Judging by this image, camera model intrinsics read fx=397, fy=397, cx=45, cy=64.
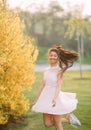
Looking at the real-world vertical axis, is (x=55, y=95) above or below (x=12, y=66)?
below

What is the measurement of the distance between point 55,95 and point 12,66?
3.48 ft

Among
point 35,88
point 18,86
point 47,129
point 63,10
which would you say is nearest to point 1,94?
point 18,86

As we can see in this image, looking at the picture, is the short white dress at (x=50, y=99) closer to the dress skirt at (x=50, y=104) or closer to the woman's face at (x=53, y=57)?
the dress skirt at (x=50, y=104)

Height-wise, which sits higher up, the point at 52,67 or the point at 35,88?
the point at 52,67

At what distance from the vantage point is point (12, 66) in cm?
724

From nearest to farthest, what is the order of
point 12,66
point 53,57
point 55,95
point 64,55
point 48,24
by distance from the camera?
point 55,95
point 53,57
point 64,55
point 12,66
point 48,24

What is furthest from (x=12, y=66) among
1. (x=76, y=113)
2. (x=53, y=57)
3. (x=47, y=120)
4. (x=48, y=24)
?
(x=48, y=24)

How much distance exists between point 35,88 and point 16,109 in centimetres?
690

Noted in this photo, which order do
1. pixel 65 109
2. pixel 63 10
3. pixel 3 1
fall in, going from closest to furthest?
1. pixel 65 109
2. pixel 3 1
3. pixel 63 10

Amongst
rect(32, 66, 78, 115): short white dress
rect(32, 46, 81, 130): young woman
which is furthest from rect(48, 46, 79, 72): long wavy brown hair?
rect(32, 66, 78, 115): short white dress

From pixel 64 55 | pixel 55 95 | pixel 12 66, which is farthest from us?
pixel 12 66

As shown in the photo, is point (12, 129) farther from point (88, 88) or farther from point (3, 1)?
point (88, 88)

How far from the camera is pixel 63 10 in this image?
3644cm

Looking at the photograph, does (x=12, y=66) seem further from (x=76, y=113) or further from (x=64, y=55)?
(x=76, y=113)
